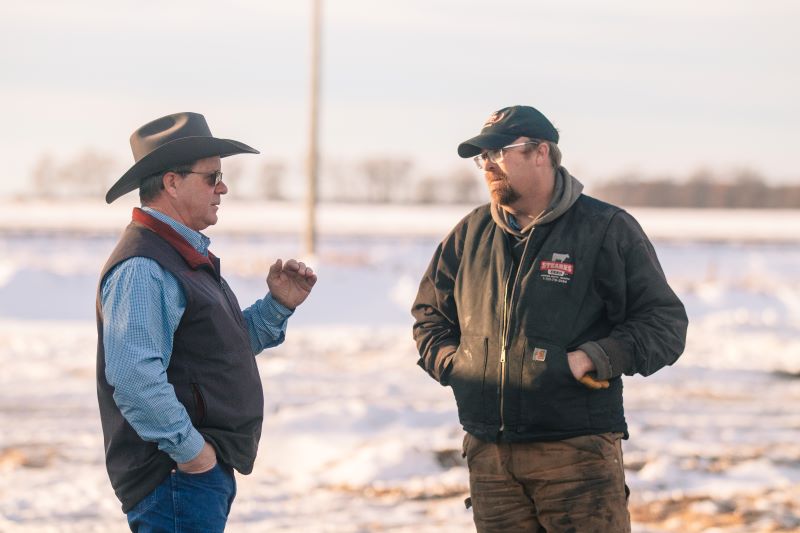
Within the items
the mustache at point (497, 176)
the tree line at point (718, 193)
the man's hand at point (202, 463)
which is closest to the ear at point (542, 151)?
the mustache at point (497, 176)

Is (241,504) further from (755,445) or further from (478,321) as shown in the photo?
(755,445)

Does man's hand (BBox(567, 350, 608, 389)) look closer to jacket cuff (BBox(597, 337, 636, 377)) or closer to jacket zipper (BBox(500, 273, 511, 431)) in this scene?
jacket cuff (BBox(597, 337, 636, 377))

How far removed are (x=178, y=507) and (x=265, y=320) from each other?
89 cm

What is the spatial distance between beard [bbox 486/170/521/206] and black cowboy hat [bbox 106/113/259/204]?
93cm

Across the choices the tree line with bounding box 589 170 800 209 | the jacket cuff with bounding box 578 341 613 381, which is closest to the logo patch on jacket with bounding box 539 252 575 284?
the jacket cuff with bounding box 578 341 613 381

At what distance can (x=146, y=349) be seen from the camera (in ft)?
11.1

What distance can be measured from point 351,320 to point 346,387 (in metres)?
6.23

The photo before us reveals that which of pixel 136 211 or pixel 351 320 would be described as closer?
pixel 136 211

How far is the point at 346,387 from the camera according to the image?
38.0ft

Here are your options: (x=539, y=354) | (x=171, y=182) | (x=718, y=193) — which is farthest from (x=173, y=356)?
(x=718, y=193)

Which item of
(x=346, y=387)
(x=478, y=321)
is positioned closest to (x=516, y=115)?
(x=478, y=321)

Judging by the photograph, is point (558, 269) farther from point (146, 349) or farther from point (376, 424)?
point (376, 424)

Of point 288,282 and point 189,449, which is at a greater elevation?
point 288,282

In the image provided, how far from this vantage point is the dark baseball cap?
4102 millimetres
